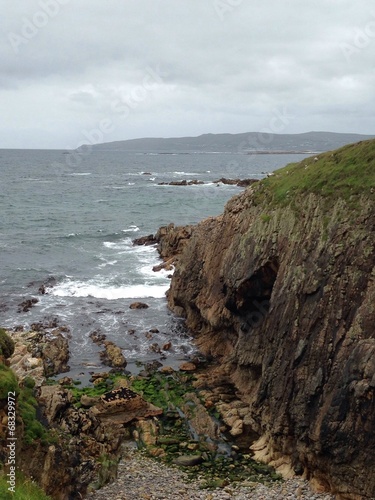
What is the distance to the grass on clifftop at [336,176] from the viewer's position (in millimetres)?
28906

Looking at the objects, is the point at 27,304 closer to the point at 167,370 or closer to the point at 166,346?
the point at 166,346

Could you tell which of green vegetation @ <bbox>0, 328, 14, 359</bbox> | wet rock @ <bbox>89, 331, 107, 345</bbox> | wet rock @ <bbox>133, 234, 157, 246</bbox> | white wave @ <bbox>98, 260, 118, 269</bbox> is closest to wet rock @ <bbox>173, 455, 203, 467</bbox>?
green vegetation @ <bbox>0, 328, 14, 359</bbox>

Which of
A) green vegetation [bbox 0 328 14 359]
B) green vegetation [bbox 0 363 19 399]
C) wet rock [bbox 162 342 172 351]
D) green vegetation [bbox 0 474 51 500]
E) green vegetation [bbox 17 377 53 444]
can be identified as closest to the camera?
green vegetation [bbox 0 474 51 500]

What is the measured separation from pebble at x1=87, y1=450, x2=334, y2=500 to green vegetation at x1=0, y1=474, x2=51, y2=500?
563 cm

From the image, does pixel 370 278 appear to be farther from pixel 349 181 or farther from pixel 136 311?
pixel 136 311

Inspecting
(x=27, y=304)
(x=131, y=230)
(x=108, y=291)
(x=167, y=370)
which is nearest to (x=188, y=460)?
(x=167, y=370)

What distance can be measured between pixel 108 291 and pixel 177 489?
106 ft

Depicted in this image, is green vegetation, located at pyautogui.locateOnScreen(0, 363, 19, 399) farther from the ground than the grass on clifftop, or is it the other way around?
the grass on clifftop

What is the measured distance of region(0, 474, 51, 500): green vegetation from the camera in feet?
47.9

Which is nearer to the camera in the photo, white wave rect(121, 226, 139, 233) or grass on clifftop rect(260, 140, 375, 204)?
grass on clifftop rect(260, 140, 375, 204)

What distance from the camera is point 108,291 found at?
54.1 meters

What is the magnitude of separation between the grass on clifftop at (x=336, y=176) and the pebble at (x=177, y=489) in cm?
1553

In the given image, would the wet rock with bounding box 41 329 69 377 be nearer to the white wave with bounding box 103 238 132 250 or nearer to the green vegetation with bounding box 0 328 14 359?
the green vegetation with bounding box 0 328 14 359

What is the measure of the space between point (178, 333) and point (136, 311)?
6580mm
